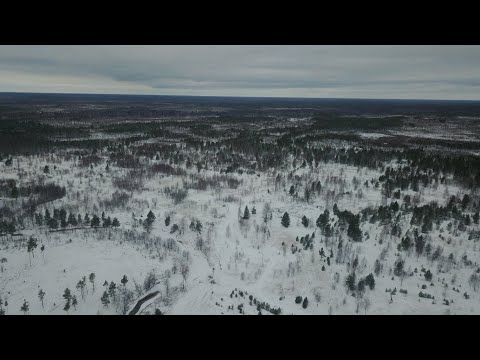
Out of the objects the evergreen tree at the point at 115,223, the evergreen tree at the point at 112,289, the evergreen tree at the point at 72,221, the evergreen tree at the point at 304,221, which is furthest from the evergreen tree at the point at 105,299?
the evergreen tree at the point at 304,221

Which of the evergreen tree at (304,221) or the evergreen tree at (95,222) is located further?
the evergreen tree at (304,221)

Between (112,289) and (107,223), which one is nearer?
(112,289)

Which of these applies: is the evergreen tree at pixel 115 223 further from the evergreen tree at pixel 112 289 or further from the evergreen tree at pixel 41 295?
the evergreen tree at pixel 41 295

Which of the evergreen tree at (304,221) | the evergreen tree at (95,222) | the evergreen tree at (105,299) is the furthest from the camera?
the evergreen tree at (304,221)

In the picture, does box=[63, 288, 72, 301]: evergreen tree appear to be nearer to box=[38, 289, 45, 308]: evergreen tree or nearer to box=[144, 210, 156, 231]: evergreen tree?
box=[38, 289, 45, 308]: evergreen tree

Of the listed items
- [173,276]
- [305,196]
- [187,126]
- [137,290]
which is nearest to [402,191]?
[305,196]

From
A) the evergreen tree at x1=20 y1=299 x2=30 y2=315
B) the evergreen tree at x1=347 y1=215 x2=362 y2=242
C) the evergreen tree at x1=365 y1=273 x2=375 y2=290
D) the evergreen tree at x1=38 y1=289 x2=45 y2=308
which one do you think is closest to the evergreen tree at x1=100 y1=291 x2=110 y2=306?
the evergreen tree at x1=38 y1=289 x2=45 y2=308

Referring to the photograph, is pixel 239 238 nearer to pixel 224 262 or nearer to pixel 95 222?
pixel 224 262

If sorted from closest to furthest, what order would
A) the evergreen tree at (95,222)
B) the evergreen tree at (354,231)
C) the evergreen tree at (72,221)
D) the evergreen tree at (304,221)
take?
the evergreen tree at (354,231)
the evergreen tree at (95,222)
the evergreen tree at (72,221)
the evergreen tree at (304,221)

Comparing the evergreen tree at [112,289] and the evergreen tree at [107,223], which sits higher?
the evergreen tree at [107,223]

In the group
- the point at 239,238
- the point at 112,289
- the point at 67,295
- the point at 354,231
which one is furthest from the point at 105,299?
the point at 354,231
